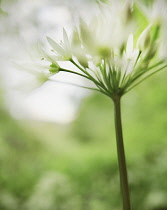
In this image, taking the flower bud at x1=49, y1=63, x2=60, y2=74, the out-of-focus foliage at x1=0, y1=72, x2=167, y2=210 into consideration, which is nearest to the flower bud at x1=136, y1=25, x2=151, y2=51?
the flower bud at x1=49, y1=63, x2=60, y2=74

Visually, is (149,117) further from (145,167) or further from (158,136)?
(145,167)

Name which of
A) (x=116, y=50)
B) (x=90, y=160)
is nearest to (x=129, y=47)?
(x=116, y=50)

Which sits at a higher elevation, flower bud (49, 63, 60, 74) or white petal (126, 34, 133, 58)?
white petal (126, 34, 133, 58)

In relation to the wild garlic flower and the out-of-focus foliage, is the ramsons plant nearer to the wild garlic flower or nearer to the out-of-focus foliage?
the wild garlic flower

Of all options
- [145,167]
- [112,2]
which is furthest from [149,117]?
[112,2]

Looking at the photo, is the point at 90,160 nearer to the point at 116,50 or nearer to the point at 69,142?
the point at 69,142

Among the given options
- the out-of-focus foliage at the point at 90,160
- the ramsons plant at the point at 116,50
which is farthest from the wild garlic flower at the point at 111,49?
the out-of-focus foliage at the point at 90,160
